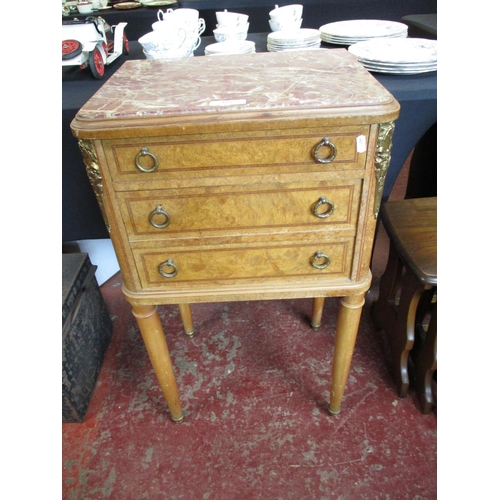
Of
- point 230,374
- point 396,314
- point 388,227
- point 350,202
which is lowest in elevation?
point 230,374

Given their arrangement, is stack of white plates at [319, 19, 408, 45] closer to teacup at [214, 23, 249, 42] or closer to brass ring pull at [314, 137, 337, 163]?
teacup at [214, 23, 249, 42]

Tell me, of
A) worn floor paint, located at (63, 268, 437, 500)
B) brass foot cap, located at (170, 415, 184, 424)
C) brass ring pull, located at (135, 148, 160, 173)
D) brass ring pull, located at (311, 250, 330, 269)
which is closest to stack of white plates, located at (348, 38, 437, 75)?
brass ring pull, located at (311, 250, 330, 269)

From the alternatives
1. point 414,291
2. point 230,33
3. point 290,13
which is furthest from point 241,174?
point 290,13

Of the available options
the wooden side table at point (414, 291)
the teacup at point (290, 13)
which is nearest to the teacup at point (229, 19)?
the teacup at point (290, 13)

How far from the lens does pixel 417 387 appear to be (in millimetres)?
1219

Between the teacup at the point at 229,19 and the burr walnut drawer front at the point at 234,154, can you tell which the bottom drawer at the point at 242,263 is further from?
the teacup at the point at 229,19

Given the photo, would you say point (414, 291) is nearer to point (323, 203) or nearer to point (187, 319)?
point (323, 203)

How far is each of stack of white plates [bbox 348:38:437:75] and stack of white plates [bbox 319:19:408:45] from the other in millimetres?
142

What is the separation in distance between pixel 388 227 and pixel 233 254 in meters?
0.57

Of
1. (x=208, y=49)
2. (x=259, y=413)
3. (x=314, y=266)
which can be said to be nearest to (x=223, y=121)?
(x=314, y=266)

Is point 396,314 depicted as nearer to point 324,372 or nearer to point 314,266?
point 324,372

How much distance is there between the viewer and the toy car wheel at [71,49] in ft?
3.84

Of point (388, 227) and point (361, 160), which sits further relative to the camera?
point (388, 227)

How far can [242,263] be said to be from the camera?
851 millimetres
